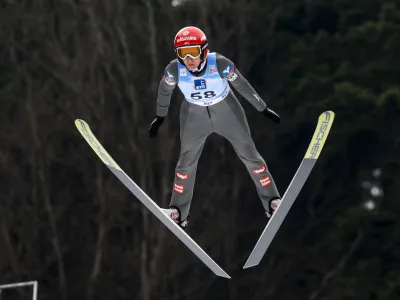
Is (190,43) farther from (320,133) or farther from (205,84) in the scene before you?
(320,133)

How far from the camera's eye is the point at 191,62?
957cm

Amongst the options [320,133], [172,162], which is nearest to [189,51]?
[320,133]

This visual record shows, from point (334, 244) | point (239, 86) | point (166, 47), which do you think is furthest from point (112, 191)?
point (239, 86)

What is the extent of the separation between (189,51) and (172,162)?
A: 14.4 m

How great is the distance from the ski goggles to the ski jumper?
0.85 ft

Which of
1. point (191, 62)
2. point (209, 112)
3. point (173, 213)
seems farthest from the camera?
point (173, 213)

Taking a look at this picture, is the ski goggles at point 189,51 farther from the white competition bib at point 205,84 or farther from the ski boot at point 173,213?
the ski boot at point 173,213

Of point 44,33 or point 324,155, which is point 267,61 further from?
point 44,33

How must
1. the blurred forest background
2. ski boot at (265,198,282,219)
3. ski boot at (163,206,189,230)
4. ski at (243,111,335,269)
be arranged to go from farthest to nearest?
the blurred forest background, ski boot at (163,206,189,230), ski boot at (265,198,282,219), ski at (243,111,335,269)

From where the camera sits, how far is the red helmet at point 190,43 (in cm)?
938

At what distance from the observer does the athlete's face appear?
955 cm

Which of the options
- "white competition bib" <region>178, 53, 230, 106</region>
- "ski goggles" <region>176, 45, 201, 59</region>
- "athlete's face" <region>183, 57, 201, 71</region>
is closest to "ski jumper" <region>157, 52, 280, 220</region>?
"white competition bib" <region>178, 53, 230, 106</region>

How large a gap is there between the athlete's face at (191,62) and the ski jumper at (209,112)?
0.11 meters

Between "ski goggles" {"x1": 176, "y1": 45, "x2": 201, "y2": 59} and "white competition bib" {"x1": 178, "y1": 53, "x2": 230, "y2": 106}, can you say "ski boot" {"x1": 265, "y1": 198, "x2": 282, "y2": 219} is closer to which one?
"white competition bib" {"x1": 178, "y1": 53, "x2": 230, "y2": 106}
